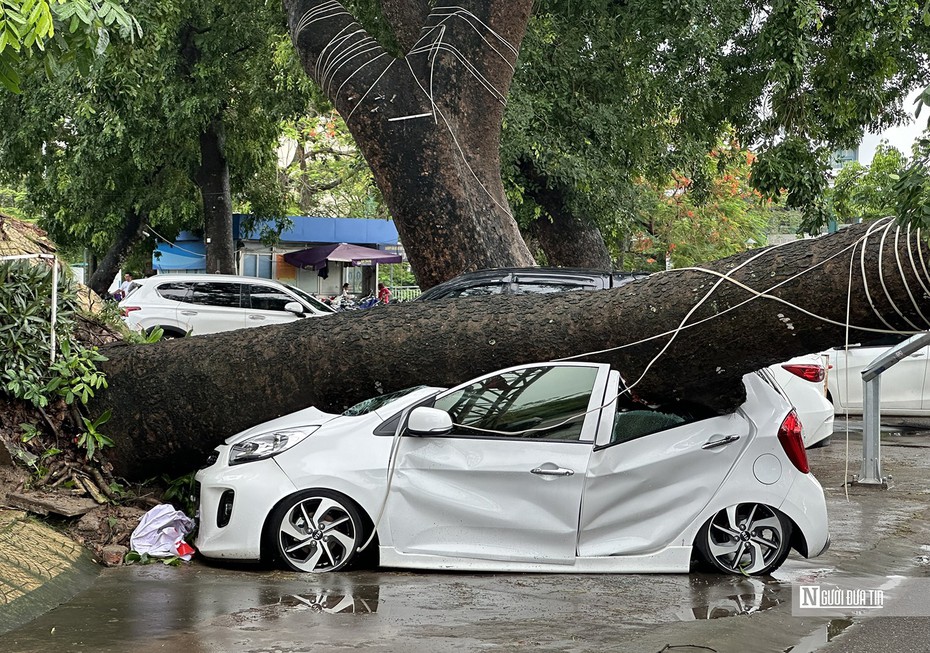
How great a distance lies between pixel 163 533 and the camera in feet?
24.2

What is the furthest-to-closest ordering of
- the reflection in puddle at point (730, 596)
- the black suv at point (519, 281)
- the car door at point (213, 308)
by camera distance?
the car door at point (213, 308)
the black suv at point (519, 281)
the reflection in puddle at point (730, 596)

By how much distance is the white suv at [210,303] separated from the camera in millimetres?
19094

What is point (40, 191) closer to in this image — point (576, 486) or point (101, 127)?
point (101, 127)

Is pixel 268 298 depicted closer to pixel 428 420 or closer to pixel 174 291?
pixel 174 291

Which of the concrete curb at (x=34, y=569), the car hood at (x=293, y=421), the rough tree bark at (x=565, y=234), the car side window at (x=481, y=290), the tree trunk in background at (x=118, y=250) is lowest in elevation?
the concrete curb at (x=34, y=569)

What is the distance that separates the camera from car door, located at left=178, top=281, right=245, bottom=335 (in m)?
19.3

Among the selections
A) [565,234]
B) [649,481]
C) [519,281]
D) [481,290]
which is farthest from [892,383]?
[649,481]

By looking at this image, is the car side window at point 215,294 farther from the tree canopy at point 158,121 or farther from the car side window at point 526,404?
the car side window at point 526,404

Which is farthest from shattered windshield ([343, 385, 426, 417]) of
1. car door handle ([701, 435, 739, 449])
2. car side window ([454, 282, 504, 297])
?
car side window ([454, 282, 504, 297])

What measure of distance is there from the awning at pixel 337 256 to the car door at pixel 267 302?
46.1 ft

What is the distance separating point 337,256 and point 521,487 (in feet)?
91.3

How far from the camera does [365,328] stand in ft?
25.9

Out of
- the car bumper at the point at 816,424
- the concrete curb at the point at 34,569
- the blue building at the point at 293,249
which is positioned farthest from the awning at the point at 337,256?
the concrete curb at the point at 34,569

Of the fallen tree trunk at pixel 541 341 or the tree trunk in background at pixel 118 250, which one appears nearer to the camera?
the fallen tree trunk at pixel 541 341
